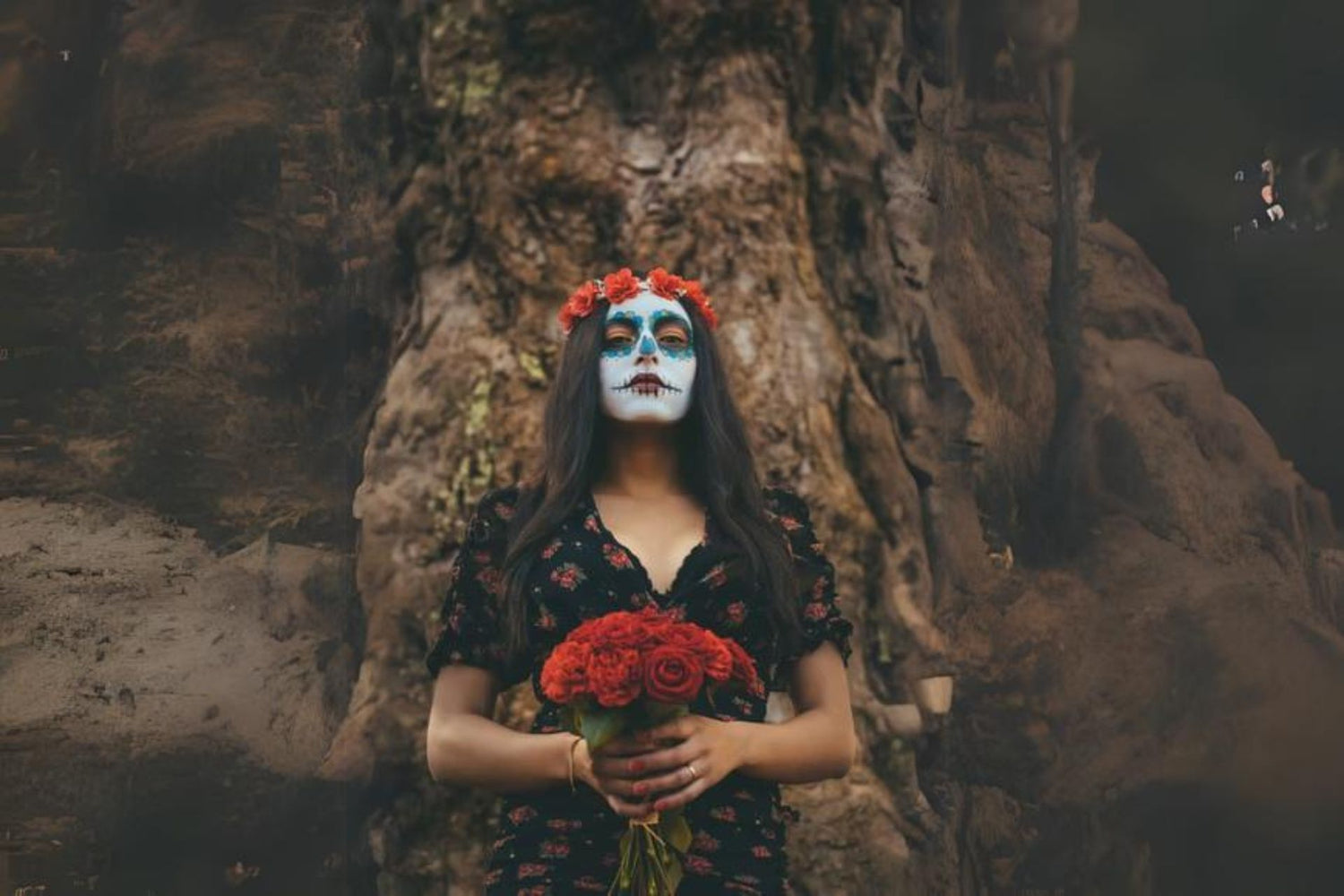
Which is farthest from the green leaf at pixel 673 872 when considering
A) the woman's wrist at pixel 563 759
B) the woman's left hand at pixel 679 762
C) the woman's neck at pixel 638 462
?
the woman's neck at pixel 638 462

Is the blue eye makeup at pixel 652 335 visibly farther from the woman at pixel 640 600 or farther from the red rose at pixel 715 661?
the red rose at pixel 715 661

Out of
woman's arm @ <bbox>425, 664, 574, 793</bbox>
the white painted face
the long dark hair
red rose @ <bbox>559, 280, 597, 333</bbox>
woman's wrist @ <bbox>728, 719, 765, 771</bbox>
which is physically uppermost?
red rose @ <bbox>559, 280, 597, 333</bbox>

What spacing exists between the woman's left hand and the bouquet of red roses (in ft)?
0.07

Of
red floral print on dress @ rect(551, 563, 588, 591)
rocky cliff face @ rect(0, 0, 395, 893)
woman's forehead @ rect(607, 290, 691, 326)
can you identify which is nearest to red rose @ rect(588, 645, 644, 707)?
red floral print on dress @ rect(551, 563, 588, 591)

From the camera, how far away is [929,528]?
16.9 ft

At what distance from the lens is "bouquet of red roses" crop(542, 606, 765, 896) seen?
2963 millimetres

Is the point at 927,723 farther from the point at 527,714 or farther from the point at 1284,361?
the point at 1284,361

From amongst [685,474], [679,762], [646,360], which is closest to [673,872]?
[679,762]

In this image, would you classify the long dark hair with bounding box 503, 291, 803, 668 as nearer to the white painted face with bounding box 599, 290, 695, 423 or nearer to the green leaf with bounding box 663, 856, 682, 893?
the white painted face with bounding box 599, 290, 695, 423

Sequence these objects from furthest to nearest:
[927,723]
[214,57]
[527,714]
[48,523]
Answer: [214,57] < [48,523] < [927,723] < [527,714]

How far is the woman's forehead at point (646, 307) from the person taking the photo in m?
3.51

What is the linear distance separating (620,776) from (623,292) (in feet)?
3.09

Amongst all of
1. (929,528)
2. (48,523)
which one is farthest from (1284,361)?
(48,523)

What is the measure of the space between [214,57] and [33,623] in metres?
1.75
